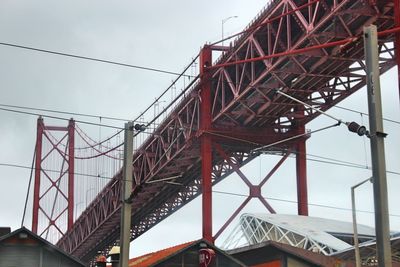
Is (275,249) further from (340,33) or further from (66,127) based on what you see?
Answer: (66,127)

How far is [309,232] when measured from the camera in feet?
209

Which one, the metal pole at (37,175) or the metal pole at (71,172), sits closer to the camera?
the metal pole at (37,175)

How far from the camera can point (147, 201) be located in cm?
7188

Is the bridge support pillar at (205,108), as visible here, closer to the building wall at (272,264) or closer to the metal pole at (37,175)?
the building wall at (272,264)

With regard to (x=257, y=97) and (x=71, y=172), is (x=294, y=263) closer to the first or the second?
(x=257, y=97)

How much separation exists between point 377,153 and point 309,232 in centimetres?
4939

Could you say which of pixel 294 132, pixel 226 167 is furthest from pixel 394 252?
pixel 226 167

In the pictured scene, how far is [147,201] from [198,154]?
1923cm

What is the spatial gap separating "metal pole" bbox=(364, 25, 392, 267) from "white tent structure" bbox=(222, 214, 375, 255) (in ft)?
133

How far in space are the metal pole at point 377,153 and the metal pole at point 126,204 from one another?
9711 mm

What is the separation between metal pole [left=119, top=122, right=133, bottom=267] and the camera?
2281 cm

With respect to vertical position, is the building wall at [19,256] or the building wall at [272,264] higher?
the building wall at [272,264]

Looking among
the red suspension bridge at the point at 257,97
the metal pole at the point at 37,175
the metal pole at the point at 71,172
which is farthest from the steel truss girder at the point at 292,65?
the metal pole at the point at 71,172

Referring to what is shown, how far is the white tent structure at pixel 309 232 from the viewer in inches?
2355
